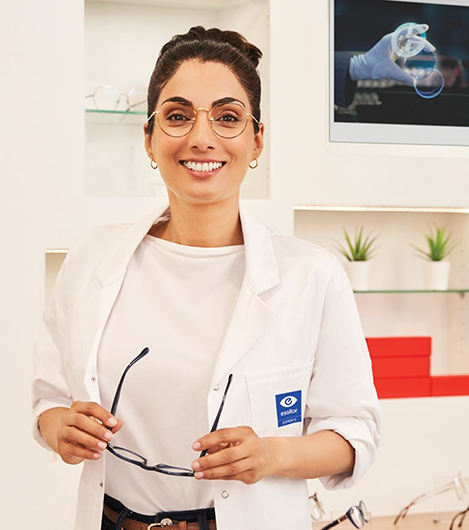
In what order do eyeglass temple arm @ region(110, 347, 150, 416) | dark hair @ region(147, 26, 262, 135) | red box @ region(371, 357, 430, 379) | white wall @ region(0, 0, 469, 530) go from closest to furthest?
1. eyeglass temple arm @ region(110, 347, 150, 416)
2. dark hair @ region(147, 26, 262, 135)
3. white wall @ region(0, 0, 469, 530)
4. red box @ region(371, 357, 430, 379)

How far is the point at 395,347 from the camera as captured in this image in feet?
6.75

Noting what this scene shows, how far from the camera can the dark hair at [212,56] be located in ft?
3.69

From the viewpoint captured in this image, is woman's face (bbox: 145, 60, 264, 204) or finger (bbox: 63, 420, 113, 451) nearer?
finger (bbox: 63, 420, 113, 451)

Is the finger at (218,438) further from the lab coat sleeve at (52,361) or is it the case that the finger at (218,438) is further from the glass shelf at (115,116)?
the glass shelf at (115,116)

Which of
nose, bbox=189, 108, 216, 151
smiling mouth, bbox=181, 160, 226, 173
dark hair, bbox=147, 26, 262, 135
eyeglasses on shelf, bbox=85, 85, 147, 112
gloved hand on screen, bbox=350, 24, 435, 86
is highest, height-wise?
gloved hand on screen, bbox=350, 24, 435, 86

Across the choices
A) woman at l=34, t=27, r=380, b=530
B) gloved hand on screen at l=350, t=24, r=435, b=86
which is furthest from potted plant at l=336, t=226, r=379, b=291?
woman at l=34, t=27, r=380, b=530

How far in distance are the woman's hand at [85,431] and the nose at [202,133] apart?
0.40 metres

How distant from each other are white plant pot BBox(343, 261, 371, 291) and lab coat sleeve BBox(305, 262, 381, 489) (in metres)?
1.03

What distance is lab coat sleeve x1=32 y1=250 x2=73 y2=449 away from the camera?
1.17 metres

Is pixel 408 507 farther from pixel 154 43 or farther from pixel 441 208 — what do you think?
pixel 154 43

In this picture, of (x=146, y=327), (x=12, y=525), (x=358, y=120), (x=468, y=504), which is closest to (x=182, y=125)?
(x=146, y=327)

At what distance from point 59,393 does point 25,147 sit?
82cm

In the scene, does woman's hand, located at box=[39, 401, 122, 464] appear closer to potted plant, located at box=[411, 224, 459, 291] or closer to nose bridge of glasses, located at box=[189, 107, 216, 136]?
nose bridge of glasses, located at box=[189, 107, 216, 136]

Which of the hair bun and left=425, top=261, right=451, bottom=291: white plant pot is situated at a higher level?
the hair bun
